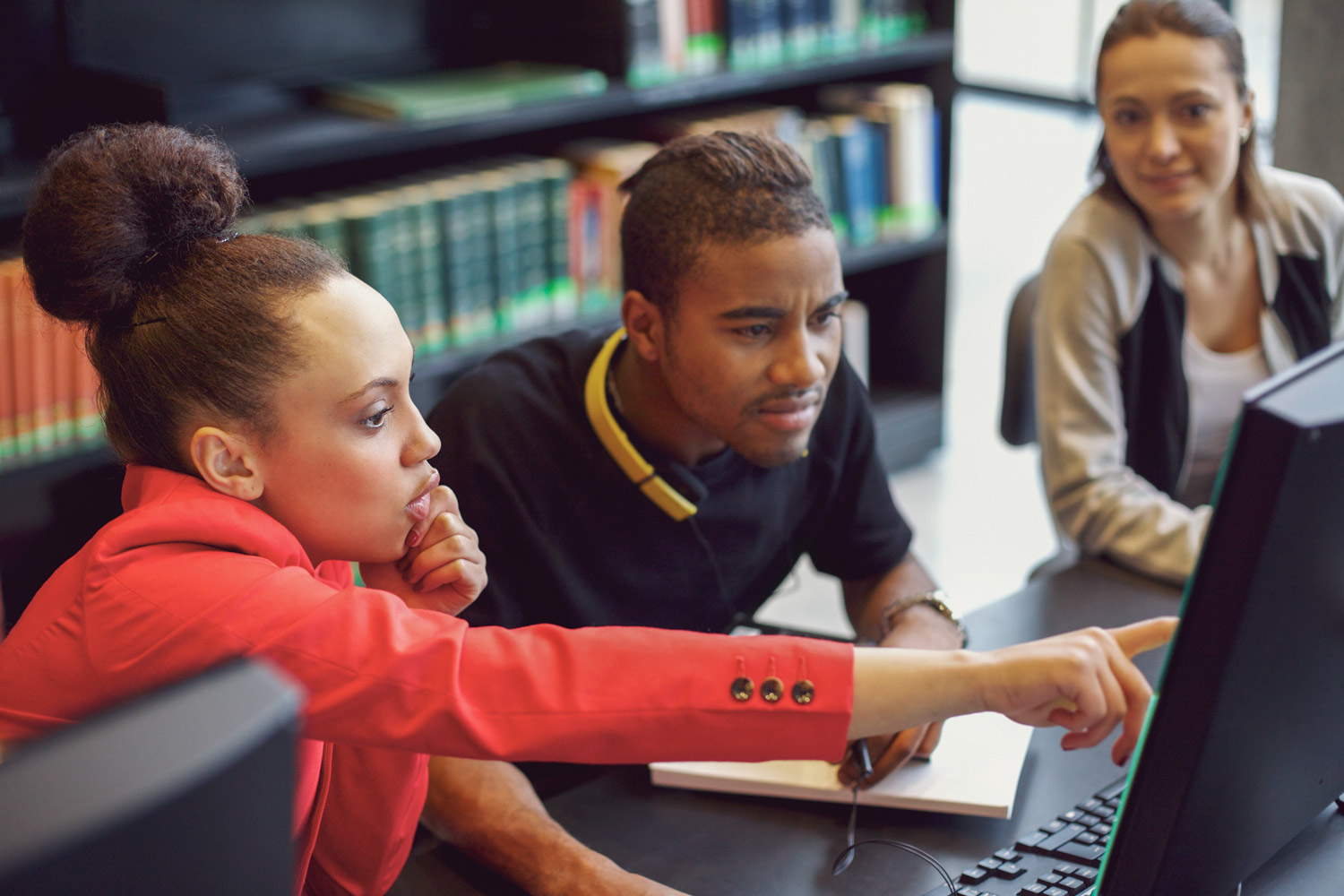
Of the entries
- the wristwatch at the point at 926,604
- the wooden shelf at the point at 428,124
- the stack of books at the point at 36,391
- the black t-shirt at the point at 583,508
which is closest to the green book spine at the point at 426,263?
the wooden shelf at the point at 428,124

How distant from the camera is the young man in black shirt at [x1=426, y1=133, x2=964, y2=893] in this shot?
51.0 inches

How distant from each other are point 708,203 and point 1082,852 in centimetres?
70

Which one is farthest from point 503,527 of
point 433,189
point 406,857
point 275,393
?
point 433,189

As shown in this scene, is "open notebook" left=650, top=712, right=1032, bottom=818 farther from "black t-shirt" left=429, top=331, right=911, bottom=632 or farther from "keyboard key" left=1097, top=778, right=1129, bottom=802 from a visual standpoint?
"black t-shirt" left=429, top=331, right=911, bottom=632

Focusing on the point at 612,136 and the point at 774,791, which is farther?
the point at 612,136

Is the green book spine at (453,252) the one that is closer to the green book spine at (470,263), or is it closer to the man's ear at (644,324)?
the green book spine at (470,263)

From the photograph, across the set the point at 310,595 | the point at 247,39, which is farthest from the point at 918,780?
the point at 247,39

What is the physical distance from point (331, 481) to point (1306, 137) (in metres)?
2.47

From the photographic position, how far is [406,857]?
1088 mm

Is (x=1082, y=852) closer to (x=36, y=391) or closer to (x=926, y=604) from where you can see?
(x=926, y=604)

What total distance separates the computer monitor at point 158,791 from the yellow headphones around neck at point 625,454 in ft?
3.15

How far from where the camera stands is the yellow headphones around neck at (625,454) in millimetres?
1366

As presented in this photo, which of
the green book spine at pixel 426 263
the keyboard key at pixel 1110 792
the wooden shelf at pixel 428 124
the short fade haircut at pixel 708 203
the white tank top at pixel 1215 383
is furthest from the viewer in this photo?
the green book spine at pixel 426 263

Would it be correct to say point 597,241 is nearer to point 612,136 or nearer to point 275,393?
point 612,136
